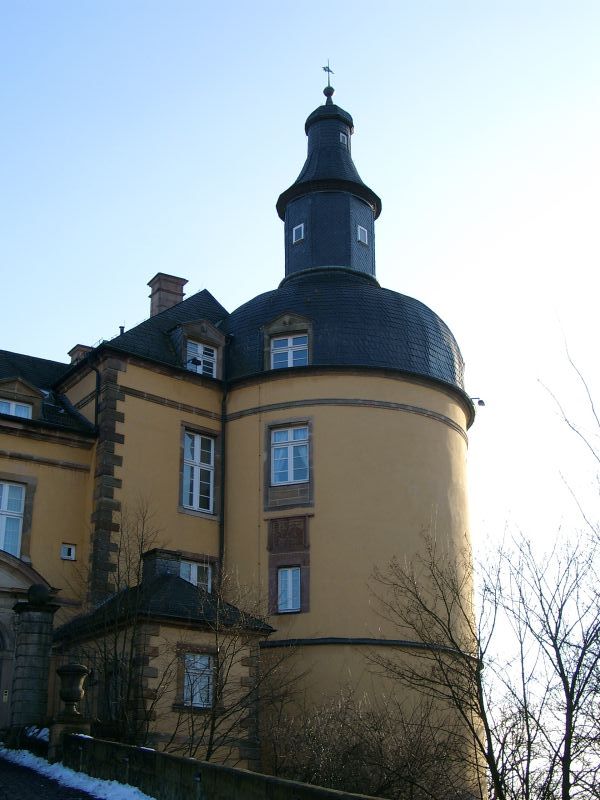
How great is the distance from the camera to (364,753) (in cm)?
1828

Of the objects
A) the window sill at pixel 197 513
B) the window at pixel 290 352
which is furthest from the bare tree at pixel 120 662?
the window at pixel 290 352

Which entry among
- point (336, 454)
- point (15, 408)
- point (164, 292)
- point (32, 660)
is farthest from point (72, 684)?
point (164, 292)

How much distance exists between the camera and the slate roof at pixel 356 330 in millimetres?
26219

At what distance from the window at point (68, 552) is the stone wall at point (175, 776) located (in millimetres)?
8124

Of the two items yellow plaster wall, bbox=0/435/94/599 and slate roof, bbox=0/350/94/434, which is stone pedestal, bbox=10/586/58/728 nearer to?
yellow plaster wall, bbox=0/435/94/599

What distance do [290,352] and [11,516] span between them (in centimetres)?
785

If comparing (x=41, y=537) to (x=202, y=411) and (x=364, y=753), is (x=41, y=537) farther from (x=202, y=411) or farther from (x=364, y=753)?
(x=364, y=753)

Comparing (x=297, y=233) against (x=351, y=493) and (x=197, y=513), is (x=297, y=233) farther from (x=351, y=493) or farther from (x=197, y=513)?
(x=197, y=513)

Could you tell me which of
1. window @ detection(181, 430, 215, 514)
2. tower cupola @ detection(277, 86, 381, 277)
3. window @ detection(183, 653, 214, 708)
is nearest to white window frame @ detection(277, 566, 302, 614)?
window @ detection(181, 430, 215, 514)

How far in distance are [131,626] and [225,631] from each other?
1.73 m

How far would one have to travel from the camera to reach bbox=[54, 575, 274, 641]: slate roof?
19.4 meters

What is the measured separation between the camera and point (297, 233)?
31.0m

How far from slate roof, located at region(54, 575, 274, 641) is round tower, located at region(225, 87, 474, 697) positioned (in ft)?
8.33

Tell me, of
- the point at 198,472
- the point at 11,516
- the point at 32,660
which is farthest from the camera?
the point at 198,472
